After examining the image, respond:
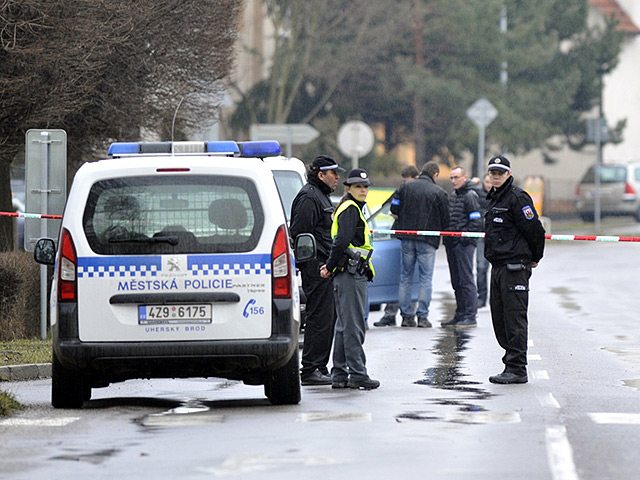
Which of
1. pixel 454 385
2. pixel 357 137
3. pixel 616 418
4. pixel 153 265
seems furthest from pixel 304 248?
pixel 357 137

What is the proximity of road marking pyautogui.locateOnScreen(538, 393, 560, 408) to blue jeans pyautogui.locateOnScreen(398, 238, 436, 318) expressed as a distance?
6.97 meters

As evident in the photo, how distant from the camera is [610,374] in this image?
41.8ft

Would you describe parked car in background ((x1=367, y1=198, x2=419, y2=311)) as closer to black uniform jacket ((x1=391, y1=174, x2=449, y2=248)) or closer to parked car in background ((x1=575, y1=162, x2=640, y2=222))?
black uniform jacket ((x1=391, y1=174, x2=449, y2=248))

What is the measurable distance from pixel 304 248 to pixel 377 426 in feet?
6.76

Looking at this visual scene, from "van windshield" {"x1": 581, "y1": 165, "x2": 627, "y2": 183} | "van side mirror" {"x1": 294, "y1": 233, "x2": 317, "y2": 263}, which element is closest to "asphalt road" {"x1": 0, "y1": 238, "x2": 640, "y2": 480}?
"van side mirror" {"x1": 294, "y1": 233, "x2": 317, "y2": 263}

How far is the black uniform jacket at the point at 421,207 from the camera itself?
59.0 feet

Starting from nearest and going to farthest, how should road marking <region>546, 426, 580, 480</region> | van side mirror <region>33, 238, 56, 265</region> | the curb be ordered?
1. road marking <region>546, 426, 580, 480</region>
2. van side mirror <region>33, 238, 56, 265</region>
3. the curb

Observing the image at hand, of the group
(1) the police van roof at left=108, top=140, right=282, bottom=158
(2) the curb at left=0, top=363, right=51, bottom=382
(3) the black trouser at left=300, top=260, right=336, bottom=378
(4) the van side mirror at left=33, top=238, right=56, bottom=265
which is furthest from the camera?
(2) the curb at left=0, top=363, right=51, bottom=382

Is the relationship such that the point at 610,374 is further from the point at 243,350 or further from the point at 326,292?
the point at 243,350

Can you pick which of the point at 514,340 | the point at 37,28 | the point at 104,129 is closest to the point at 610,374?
the point at 514,340

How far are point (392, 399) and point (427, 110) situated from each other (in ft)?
135

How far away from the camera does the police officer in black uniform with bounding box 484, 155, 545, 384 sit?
40.7ft

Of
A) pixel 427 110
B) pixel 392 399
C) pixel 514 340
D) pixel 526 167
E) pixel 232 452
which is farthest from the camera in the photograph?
pixel 526 167

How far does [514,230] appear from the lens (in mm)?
12492
